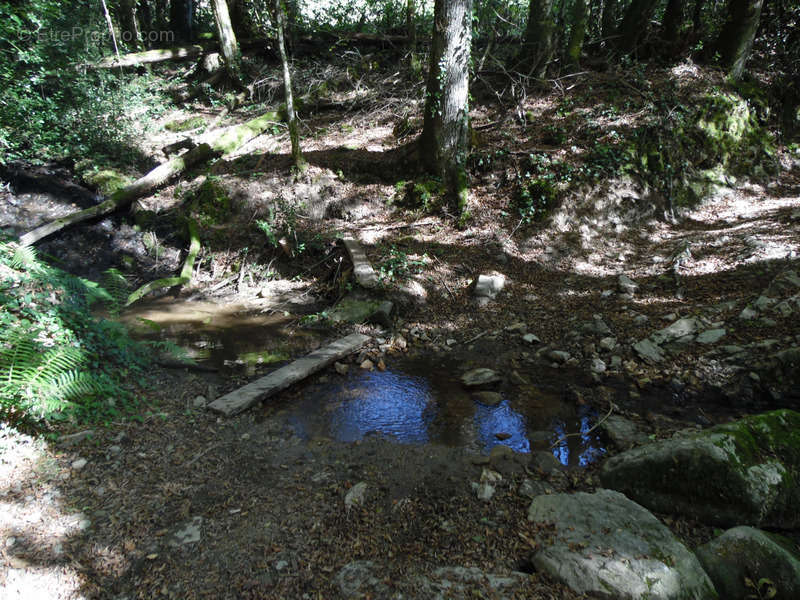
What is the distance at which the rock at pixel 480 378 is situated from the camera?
4902 millimetres

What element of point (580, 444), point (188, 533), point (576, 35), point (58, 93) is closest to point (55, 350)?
point (188, 533)

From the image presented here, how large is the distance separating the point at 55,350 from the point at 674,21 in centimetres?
1381

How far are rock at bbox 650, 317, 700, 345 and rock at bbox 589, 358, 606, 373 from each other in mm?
731

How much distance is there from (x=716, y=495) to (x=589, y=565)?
1254 millimetres

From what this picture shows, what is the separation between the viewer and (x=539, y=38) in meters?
9.81

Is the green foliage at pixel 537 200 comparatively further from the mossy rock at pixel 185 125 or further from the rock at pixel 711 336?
the mossy rock at pixel 185 125

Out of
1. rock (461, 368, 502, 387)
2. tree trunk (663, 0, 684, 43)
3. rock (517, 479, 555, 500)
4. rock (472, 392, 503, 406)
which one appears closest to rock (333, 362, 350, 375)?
rock (461, 368, 502, 387)

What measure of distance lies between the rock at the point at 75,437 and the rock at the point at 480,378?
373 cm

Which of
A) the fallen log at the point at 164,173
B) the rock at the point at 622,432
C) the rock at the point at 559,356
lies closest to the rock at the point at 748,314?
the rock at the point at 559,356

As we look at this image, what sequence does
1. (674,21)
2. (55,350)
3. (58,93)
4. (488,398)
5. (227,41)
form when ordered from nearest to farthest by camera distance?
1. (55,350)
2. (488,398)
3. (674,21)
4. (58,93)
5. (227,41)

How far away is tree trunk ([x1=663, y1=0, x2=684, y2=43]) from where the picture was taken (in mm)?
10031

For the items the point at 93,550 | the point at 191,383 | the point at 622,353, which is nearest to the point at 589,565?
the point at 93,550

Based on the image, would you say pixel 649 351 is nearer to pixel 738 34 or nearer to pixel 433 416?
pixel 433 416

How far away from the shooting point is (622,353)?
5109 millimetres
